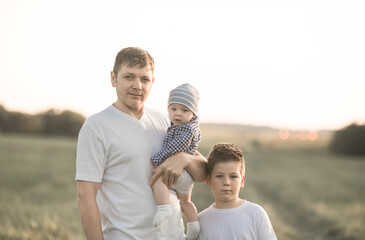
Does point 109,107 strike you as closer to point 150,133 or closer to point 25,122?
point 150,133

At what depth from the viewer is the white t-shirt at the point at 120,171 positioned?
10.8ft

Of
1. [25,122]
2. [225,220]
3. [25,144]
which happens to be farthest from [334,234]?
[25,122]

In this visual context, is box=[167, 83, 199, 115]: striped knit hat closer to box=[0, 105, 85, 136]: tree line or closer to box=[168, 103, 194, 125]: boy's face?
box=[168, 103, 194, 125]: boy's face

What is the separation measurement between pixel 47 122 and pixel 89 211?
57.2 m

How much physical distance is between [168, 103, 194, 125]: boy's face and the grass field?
452cm

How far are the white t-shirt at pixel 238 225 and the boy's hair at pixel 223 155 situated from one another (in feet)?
1.20

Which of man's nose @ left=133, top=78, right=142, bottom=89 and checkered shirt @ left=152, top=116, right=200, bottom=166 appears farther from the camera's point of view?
checkered shirt @ left=152, top=116, right=200, bottom=166

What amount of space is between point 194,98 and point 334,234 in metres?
8.17

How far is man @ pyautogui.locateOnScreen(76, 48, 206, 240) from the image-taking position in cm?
327

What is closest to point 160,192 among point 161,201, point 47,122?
point 161,201

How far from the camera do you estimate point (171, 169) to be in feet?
11.4

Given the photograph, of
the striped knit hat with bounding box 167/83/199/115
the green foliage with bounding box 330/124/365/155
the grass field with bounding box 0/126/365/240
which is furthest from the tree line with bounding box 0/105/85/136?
the striped knit hat with bounding box 167/83/199/115

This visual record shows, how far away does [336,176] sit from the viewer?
23766 millimetres

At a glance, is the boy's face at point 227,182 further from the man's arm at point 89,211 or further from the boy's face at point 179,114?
the man's arm at point 89,211
